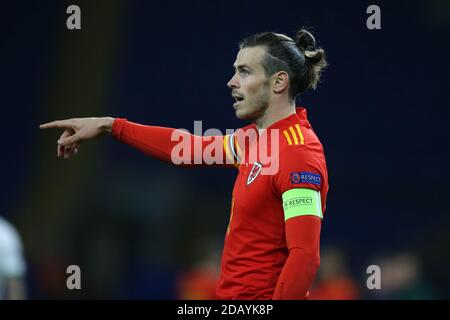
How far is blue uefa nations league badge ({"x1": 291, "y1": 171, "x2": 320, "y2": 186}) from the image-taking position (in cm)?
318

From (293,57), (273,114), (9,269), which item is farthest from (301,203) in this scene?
(9,269)

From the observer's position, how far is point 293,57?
3492 millimetres

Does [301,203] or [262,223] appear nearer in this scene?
[301,203]

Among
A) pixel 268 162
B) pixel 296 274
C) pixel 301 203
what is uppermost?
pixel 268 162

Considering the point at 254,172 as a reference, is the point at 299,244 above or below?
below

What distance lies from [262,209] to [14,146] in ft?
21.1

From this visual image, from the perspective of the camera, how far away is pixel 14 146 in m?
9.28

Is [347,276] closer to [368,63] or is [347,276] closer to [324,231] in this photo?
[324,231]

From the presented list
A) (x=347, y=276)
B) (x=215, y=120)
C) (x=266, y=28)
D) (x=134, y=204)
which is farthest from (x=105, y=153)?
(x=347, y=276)

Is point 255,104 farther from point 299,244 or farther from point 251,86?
point 299,244

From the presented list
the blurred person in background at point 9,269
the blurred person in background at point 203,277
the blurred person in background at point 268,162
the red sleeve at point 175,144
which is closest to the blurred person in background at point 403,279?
the blurred person in background at point 203,277

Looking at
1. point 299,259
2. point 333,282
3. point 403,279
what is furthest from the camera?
point 333,282

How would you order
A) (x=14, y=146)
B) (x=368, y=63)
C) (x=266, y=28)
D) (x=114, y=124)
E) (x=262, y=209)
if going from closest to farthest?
1. (x=262, y=209)
2. (x=114, y=124)
3. (x=266, y=28)
4. (x=368, y=63)
5. (x=14, y=146)

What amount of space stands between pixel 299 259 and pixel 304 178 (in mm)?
295
